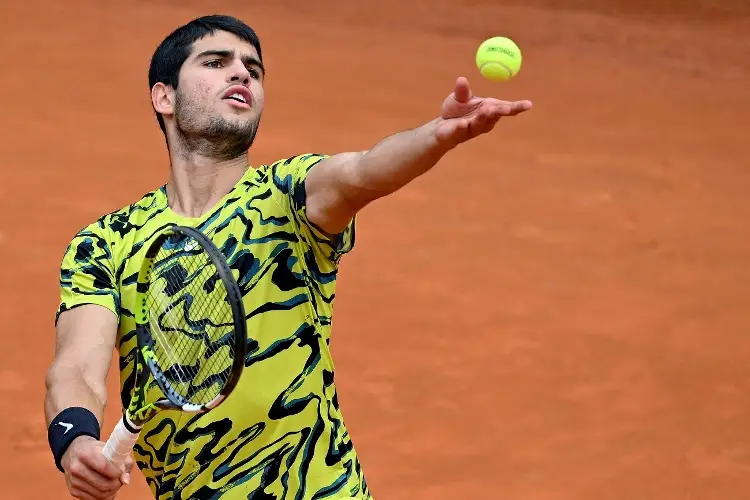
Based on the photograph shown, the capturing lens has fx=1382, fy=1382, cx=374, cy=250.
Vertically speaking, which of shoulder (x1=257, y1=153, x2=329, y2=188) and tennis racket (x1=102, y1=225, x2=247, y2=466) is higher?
shoulder (x1=257, y1=153, x2=329, y2=188)

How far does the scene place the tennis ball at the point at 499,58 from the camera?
4.05 meters

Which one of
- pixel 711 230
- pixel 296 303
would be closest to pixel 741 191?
pixel 711 230

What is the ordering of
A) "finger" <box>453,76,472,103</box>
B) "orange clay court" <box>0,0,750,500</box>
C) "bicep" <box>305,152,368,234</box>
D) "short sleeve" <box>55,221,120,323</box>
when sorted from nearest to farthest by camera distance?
1. "finger" <box>453,76,472,103</box>
2. "bicep" <box>305,152,368,234</box>
3. "short sleeve" <box>55,221,120,323</box>
4. "orange clay court" <box>0,0,750,500</box>

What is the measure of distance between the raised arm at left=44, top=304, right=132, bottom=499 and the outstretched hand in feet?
3.41

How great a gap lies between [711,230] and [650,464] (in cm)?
305

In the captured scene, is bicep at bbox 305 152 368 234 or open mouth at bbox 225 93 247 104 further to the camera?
open mouth at bbox 225 93 247 104

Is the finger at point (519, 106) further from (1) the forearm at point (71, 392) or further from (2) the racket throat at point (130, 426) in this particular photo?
(1) the forearm at point (71, 392)

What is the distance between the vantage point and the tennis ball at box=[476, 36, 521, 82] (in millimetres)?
4055

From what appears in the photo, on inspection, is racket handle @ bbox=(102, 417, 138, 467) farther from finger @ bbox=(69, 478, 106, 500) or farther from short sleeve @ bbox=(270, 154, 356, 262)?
short sleeve @ bbox=(270, 154, 356, 262)

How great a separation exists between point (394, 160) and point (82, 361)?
3.17 ft

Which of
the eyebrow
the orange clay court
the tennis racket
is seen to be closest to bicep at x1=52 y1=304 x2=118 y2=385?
the tennis racket

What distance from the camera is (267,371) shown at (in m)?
3.52

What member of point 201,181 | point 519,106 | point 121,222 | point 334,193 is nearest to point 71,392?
point 121,222

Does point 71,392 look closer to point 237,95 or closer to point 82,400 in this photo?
point 82,400
